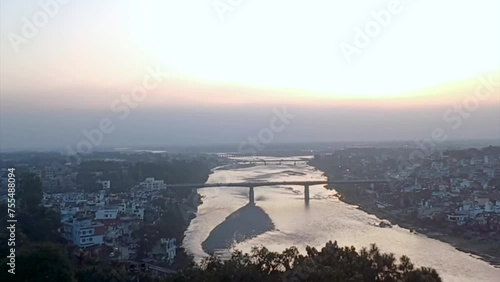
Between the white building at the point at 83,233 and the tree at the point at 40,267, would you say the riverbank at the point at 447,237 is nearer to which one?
the white building at the point at 83,233

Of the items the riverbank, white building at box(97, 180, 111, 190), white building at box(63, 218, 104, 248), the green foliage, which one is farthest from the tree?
white building at box(97, 180, 111, 190)

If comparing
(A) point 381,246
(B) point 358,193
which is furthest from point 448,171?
(A) point 381,246

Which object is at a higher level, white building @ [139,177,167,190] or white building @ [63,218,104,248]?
white building @ [139,177,167,190]

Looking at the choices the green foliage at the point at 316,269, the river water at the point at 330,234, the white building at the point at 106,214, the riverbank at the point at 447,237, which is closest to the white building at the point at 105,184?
the river water at the point at 330,234

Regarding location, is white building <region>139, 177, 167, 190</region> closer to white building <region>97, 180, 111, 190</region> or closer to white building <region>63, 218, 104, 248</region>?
white building <region>97, 180, 111, 190</region>

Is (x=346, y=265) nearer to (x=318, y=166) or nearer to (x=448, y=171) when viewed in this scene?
(x=448, y=171)

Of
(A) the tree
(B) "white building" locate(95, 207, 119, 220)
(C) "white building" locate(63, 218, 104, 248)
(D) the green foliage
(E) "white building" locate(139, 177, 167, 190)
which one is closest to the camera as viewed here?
(D) the green foliage
